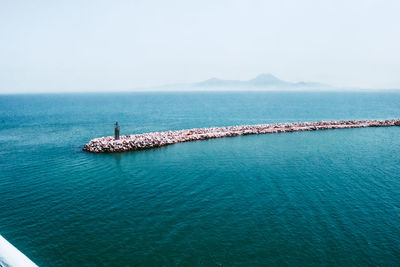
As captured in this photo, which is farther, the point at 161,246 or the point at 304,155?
the point at 304,155

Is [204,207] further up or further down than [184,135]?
further down

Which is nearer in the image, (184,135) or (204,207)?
(204,207)

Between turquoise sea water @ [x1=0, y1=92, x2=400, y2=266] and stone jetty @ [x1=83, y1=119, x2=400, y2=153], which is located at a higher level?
stone jetty @ [x1=83, y1=119, x2=400, y2=153]

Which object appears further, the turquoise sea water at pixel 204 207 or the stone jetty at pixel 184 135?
the stone jetty at pixel 184 135

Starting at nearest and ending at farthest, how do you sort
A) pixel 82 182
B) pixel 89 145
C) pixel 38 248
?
pixel 38 248 < pixel 82 182 < pixel 89 145

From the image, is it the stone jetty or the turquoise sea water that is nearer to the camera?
the turquoise sea water

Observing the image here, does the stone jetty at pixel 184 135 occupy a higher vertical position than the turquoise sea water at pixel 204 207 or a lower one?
higher

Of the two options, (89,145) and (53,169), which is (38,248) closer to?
(53,169)

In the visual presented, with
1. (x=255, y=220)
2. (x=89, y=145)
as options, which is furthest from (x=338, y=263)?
(x=89, y=145)
